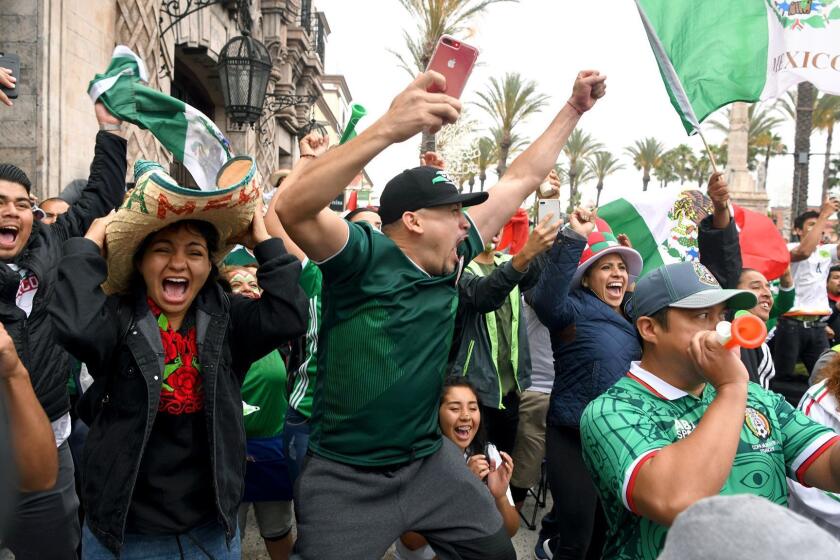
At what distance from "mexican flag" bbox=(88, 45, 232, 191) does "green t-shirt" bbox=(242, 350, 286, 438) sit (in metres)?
1.41

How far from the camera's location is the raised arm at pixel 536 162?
11.1ft

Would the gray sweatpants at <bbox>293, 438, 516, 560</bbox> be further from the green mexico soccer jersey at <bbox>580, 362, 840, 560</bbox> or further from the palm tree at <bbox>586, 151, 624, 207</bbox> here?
the palm tree at <bbox>586, 151, 624, 207</bbox>

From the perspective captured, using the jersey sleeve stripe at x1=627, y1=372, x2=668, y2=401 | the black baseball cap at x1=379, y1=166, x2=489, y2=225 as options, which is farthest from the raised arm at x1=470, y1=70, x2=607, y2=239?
the jersey sleeve stripe at x1=627, y1=372, x2=668, y2=401

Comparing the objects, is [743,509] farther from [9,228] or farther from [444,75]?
[9,228]

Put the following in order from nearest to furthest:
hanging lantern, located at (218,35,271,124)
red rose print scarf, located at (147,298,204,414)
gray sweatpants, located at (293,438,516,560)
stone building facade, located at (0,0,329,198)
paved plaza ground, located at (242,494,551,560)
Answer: red rose print scarf, located at (147,298,204,414)
gray sweatpants, located at (293,438,516,560)
paved plaza ground, located at (242,494,551,560)
stone building facade, located at (0,0,329,198)
hanging lantern, located at (218,35,271,124)

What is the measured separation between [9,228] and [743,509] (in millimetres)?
3560

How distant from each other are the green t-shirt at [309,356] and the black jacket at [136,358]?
0.84 metres

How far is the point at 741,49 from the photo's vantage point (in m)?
4.62

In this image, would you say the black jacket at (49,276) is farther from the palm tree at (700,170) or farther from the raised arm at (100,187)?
the palm tree at (700,170)

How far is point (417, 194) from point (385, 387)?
0.79 meters

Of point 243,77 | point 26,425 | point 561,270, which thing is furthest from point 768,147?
point 26,425

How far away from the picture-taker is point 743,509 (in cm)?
88

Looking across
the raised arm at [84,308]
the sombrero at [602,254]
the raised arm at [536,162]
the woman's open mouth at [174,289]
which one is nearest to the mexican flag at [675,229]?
the sombrero at [602,254]

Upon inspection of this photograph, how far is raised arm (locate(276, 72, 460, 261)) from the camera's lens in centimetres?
243
